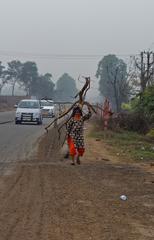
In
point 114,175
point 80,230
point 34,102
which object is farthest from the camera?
point 34,102

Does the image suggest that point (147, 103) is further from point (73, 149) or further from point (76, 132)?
point (73, 149)

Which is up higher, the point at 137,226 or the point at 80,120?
the point at 80,120

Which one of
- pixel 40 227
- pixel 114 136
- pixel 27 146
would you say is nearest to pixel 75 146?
pixel 27 146

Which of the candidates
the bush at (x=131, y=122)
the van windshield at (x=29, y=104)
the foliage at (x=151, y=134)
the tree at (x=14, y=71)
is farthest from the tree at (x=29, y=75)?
the foliage at (x=151, y=134)

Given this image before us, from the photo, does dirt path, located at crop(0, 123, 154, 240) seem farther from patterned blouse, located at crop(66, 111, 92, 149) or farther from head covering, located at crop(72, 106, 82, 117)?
head covering, located at crop(72, 106, 82, 117)

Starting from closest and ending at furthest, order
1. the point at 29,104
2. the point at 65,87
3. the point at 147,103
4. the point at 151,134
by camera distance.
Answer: the point at 147,103 → the point at 151,134 → the point at 29,104 → the point at 65,87

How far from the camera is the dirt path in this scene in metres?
7.79

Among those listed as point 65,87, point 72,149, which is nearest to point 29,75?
point 65,87

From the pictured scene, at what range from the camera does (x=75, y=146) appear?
1594cm

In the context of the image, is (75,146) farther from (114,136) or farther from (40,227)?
(114,136)

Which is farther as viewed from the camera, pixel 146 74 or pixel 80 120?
pixel 146 74

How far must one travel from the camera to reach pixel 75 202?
9977 millimetres

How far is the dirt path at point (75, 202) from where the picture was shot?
25.6 ft

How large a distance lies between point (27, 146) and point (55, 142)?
2249mm
